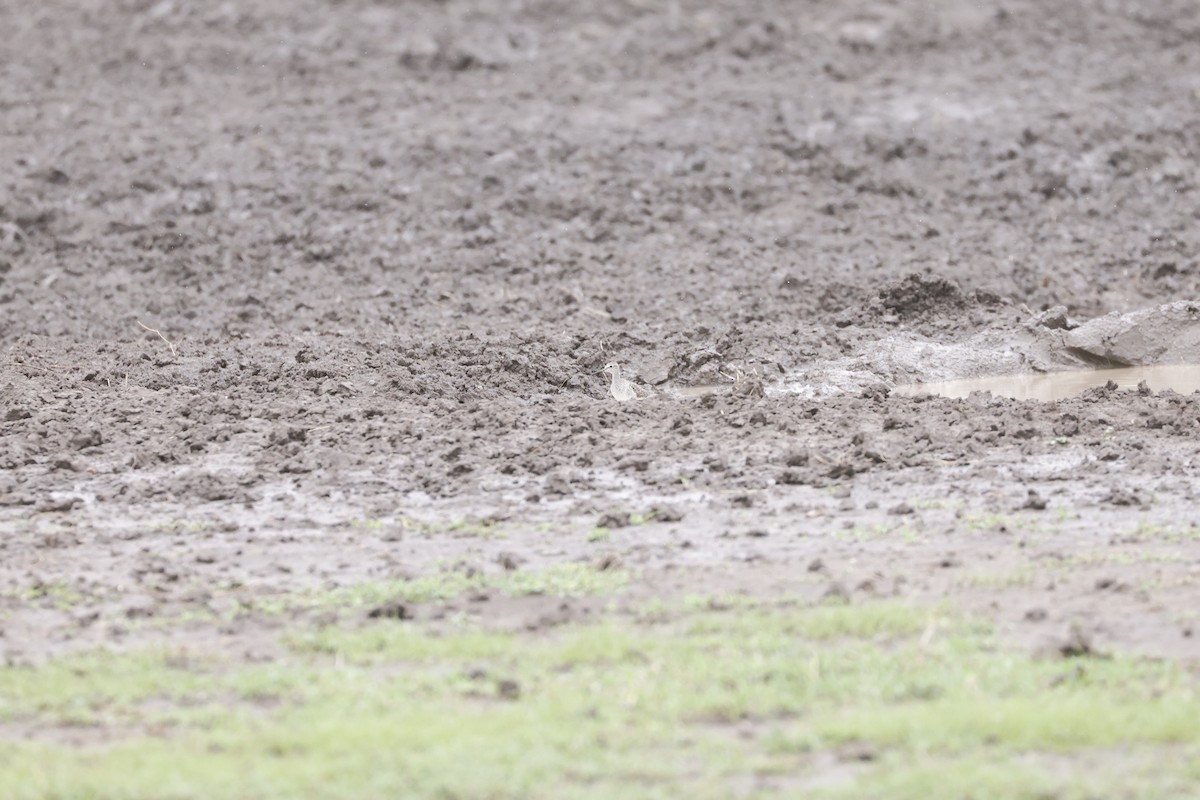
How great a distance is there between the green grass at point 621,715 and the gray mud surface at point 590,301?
1.56ft

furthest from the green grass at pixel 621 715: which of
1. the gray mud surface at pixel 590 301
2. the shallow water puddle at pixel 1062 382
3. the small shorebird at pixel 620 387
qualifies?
the shallow water puddle at pixel 1062 382

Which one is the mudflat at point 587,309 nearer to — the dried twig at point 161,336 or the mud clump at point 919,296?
the mud clump at point 919,296

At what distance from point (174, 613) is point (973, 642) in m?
3.53

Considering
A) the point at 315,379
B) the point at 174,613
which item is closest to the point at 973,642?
the point at 174,613

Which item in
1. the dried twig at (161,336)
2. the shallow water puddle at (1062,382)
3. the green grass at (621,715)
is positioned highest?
the green grass at (621,715)

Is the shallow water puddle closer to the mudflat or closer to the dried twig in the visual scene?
the mudflat

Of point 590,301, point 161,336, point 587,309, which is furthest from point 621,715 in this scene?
point 161,336

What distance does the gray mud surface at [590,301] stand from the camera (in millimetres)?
8461

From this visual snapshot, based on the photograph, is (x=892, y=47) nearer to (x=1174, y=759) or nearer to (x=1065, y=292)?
(x=1065, y=292)

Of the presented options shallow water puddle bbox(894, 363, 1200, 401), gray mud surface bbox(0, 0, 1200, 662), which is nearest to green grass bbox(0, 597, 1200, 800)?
gray mud surface bbox(0, 0, 1200, 662)

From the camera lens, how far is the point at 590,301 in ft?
55.1

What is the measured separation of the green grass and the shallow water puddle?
672 cm

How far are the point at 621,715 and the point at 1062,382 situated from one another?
8.89m

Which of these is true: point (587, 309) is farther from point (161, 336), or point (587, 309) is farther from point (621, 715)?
point (621, 715)
